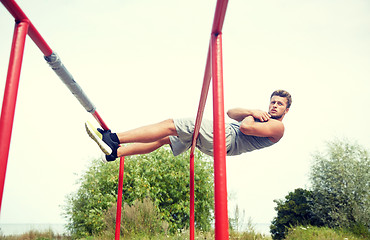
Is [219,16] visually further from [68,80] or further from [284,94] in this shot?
[284,94]

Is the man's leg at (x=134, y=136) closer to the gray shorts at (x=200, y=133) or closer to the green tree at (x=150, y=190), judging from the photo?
the gray shorts at (x=200, y=133)

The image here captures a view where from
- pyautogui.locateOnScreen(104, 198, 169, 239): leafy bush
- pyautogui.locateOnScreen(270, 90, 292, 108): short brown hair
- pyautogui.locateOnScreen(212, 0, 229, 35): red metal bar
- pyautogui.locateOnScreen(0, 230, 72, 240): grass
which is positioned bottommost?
pyautogui.locateOnScreen(0, 230, 72, 240): grass

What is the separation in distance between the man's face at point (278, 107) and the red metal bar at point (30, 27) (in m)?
1.50

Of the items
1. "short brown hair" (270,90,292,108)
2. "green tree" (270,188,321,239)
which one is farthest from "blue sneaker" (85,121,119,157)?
"green tree" (270,188,321,239)

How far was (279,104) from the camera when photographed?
85.6 inches

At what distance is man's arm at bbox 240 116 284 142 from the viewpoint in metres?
1.88

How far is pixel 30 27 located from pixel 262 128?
1.40m

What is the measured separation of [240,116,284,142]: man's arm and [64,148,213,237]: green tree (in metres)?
4.47

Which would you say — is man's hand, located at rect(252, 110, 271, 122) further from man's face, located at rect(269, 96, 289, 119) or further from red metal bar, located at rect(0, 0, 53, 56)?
red metal bar, located at rect(0, 0, 53, 56)

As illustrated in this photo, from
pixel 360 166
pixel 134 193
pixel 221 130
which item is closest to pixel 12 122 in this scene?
pixel 221 130

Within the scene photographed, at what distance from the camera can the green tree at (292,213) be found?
865cm

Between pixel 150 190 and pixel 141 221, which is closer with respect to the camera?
pixel 141 221

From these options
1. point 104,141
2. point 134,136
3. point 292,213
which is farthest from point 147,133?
point 292,213

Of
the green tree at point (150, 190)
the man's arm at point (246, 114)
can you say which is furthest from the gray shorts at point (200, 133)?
the green tree at point (150, 190)
